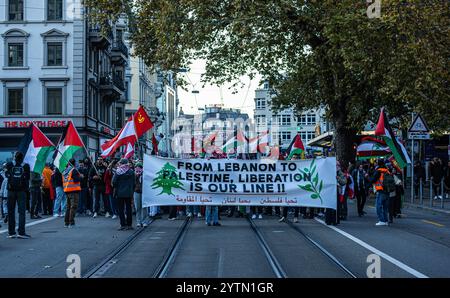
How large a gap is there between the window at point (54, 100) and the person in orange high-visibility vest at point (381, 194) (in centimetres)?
3282

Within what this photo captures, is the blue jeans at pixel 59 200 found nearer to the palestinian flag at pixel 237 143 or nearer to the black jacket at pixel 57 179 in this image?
the black jacket at pixel 57 179

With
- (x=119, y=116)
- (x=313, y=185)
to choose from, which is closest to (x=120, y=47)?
(x=119, y=116)

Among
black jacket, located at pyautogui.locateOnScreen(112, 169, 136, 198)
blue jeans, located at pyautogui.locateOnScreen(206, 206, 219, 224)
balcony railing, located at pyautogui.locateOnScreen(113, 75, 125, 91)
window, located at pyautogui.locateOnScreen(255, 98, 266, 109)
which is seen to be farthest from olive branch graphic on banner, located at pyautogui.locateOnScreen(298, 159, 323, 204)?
window, located at pyautogui.locateOnScreen(255, 98, 266, 109)

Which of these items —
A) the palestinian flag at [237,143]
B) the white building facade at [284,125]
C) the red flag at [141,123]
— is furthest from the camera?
the white building facade at [284,125]

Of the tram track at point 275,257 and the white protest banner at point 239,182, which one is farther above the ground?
the white protest banner at point 239,182

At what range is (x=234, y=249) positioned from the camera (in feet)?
45.8

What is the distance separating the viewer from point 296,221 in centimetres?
2006

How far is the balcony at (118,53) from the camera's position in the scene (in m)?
61.6

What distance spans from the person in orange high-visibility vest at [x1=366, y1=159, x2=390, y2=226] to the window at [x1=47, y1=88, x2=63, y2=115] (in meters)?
32.8

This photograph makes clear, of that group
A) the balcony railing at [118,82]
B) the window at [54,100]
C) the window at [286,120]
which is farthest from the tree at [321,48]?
the window at [286,120]

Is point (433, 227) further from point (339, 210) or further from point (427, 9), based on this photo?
point (427, 9)

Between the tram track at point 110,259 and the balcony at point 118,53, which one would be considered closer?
the tram track at point 110,259

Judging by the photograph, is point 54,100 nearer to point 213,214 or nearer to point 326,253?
point 213,214
